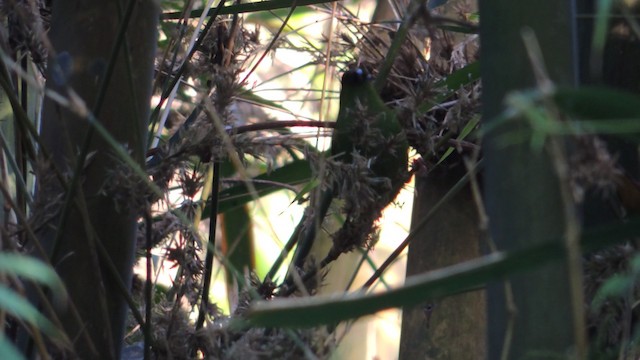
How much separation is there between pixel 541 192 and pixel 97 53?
337 mm

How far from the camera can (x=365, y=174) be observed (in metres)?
0.53

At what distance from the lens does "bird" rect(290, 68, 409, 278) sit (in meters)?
0.54

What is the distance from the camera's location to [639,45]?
0.58m

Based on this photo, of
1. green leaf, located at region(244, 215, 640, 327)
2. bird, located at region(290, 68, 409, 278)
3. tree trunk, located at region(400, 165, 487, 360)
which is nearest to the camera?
green leaf, located at region(244, 215, 640, 327)

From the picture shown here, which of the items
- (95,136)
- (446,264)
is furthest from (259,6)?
(446,264)

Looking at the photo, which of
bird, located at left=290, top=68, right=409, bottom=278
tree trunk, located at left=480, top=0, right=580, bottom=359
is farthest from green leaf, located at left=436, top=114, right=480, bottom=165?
tree trunk, located at left=480, top=0, right=580, bottom=359

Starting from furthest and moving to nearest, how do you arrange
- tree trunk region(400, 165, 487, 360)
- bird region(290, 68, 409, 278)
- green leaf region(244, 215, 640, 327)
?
tree trunk region(400, 165, 487, 360), bird region(290, 68, 409, 278), green leaf region(244, 215, 640, 327)

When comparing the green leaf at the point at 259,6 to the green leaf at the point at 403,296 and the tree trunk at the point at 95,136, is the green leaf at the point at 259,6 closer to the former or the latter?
the tree trunk at the point at 95,136

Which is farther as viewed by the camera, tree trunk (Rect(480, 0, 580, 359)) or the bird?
the bird

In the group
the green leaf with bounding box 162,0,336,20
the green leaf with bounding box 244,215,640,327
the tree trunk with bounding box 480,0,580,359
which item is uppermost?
the green leaf with bounding box 162,0,336,20

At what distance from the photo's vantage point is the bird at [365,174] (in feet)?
1.77

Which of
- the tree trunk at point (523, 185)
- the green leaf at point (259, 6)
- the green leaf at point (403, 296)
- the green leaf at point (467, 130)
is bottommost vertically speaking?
the green leaf at point (403, 296)

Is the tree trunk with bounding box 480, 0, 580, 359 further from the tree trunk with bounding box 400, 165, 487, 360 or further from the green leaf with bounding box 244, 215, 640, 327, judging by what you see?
the tree trunk with bounding box 400, 165, 487, 360

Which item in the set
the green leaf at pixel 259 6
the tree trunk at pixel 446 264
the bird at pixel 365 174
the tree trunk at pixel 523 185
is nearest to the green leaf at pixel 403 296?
the tree trunk at pixel 523 185
